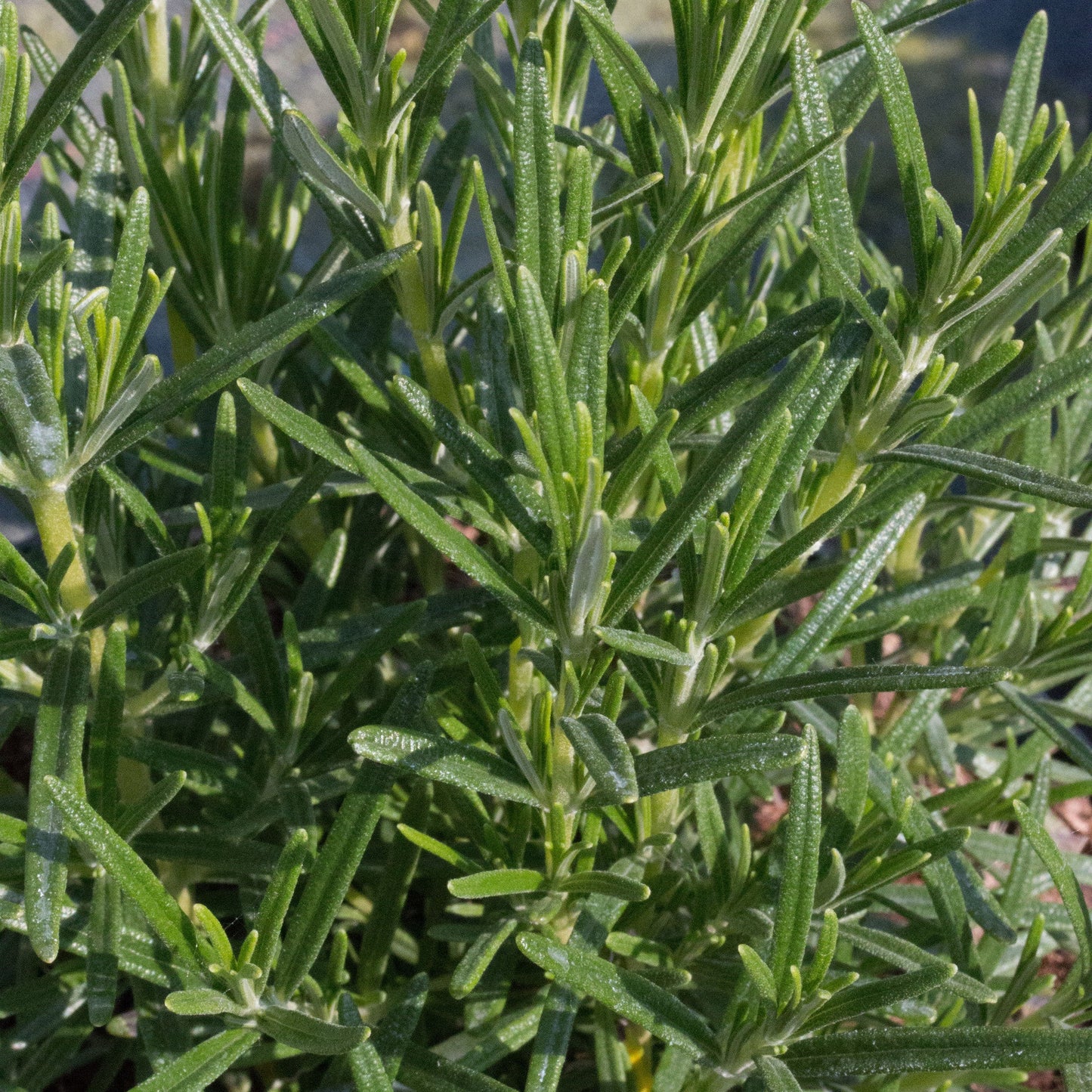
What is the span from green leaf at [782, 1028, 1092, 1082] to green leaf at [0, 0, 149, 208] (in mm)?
797

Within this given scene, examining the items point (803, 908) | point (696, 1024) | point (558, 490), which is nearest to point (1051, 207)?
point (558, 490)

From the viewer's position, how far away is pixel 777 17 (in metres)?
0.82

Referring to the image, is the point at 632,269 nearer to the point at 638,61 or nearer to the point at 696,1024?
the point at 638,61

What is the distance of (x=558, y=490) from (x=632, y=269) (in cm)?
20

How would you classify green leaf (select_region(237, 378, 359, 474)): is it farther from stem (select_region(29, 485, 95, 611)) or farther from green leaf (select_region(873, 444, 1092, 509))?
green leaf (select_region(873, 444, 1092, 509))

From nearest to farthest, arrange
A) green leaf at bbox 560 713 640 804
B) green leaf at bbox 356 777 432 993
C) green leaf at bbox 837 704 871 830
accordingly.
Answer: green leaf at bbox 560 713 640 804
green leaf at bbox 837 704 871 830
green leaf at bbox 356 777 432 993

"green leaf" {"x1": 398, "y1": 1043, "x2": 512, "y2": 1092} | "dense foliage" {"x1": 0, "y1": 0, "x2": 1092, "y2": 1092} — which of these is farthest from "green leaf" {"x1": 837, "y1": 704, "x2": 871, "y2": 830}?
"green leaf" {"x1": 398, "y1": 1043, "x2": 512, "y2": 1092}

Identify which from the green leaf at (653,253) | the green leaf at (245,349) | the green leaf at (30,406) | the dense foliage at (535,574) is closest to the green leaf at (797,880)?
the dense foliage at (535,574)

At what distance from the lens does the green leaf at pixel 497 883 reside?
28.7 inches

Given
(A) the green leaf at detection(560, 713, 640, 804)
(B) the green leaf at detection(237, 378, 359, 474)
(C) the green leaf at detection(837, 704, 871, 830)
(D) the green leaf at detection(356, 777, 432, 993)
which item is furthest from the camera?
(D) the green leaf at detection(356, 777, 432, 993)

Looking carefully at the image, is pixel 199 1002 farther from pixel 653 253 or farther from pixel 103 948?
pixel 653 253

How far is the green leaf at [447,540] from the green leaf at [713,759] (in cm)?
12

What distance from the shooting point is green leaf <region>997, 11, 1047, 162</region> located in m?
1.01

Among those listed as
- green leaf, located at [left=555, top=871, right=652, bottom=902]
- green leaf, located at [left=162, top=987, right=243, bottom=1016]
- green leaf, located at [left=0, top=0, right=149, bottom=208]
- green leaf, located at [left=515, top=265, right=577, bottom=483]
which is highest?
green leaf, located at [left=0, top=0, right=149, bottom=208]
